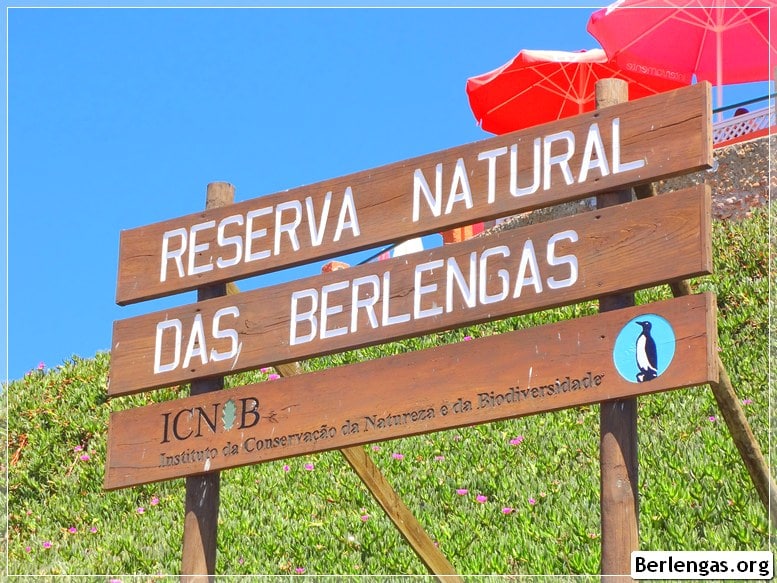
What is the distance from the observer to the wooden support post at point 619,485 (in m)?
4.57

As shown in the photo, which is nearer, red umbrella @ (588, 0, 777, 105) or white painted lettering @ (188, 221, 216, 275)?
white painted lettering @ (188, 221, 216, 275)

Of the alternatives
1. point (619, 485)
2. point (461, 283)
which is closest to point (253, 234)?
point (461, 283)

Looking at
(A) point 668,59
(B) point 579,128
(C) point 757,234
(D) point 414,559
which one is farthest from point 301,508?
(A) point 668,59

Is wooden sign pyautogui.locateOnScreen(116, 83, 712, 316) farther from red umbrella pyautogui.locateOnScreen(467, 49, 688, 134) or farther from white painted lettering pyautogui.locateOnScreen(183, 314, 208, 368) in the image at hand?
red umbrella pyautogui.locateOnScreen(467, 49, 688, 134)

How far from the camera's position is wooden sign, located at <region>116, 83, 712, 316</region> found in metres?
4.86

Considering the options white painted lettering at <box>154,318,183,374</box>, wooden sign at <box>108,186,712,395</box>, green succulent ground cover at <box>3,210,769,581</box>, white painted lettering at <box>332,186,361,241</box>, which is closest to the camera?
wooden sign at <box>108,186,712,395</box>

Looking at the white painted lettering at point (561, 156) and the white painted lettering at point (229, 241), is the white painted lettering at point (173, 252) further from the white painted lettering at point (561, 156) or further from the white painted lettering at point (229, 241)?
the white painted lettering at point (561, 156)

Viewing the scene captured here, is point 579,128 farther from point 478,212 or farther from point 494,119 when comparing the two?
point 494,119

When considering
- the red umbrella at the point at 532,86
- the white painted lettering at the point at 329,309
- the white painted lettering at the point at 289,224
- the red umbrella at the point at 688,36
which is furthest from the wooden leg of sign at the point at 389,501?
the red umbrella at the point at 532,86

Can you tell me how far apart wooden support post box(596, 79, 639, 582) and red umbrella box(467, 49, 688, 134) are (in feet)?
50.3

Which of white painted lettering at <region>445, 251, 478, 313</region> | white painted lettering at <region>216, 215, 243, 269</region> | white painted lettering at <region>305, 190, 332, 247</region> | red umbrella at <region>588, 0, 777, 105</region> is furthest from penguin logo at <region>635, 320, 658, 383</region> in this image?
red umbrella at <region>588, 0, 777, 105</region>

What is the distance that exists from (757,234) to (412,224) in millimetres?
7473

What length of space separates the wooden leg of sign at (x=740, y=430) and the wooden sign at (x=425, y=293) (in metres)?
0.32

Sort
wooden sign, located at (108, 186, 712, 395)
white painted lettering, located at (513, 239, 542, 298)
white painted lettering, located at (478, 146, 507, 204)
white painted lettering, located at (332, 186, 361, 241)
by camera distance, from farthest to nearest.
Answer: white painted lettering, located at (332, 186, 361, 241)
white painted lettering, located at (478, 146, 507, 204)
white painted lettering, located at (513, 239, 542, 298)
wooden sign, located at (108, 186, 712, 395)
